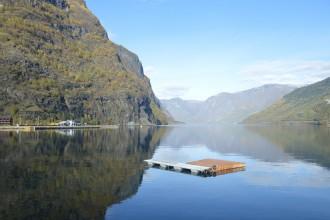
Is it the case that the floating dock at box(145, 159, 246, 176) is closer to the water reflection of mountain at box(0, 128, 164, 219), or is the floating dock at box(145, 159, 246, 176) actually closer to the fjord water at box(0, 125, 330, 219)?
the fjord water at box(0, 125, 330, 219)

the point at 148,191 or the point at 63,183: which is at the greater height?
the point at 63,183

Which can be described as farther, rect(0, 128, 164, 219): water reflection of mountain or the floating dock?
the floating dock

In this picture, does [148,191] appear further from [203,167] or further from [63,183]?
[203,167]

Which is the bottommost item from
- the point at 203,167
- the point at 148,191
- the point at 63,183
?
the point at 148,191

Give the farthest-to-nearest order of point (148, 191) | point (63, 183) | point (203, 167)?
point (203, 167)
point (63, 183)
point (148, 191)

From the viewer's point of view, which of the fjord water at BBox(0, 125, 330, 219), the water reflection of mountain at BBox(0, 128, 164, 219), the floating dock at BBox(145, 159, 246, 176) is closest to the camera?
the water reflection of mountain at BBox(0, 128, 164, 219)

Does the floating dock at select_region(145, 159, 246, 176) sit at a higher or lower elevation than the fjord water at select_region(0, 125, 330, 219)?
higher

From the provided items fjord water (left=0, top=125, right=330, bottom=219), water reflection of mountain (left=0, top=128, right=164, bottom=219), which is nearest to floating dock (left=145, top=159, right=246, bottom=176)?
fjord water (left=0, top=125, right=330, bottom=219)

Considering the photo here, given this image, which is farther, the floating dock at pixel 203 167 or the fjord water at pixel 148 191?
the floating dock at pixel 203 167

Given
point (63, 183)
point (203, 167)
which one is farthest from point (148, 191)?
point (203, 167)

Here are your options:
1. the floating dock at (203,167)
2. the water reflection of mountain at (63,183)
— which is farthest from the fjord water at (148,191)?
the floating dock at (203,167)

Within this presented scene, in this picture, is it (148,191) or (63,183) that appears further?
(63,183)

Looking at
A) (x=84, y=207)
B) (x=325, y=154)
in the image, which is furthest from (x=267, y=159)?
(x=84, y=207)

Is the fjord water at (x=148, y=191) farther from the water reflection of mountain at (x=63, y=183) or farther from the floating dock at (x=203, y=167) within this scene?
the floating dock at (x=203, y=167)
